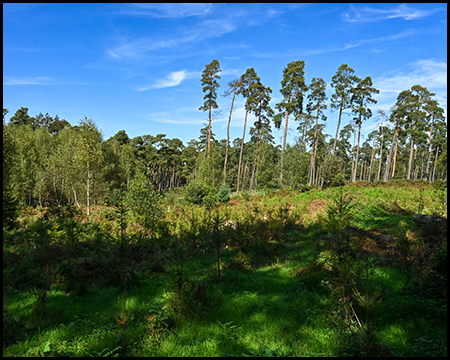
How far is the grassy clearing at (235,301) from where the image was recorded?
161 inches

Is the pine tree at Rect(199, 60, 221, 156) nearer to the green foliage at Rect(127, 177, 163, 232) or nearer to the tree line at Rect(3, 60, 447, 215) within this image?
the tree line at Rect(3, 60, 447, 215)

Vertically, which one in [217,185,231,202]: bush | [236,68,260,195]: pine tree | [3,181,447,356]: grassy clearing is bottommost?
[217,185,231,202]: bush

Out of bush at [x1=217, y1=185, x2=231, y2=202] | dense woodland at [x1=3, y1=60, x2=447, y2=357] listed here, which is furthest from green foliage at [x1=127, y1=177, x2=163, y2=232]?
bush at [x1=217, y1=185, x2=231, y2=202]

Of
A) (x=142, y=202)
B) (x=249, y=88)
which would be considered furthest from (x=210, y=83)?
(x=142, y=202)

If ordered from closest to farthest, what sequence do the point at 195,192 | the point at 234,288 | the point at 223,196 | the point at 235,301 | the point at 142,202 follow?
1. the point at 235,301
2. the point at 234,288
3. the point at 142,202
4. the point at 195,192
5. the point at 223,196

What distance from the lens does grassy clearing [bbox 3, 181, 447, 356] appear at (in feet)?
13.4

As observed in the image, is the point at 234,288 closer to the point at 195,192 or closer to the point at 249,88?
the point at 195,192

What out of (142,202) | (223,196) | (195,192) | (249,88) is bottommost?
(223,196)

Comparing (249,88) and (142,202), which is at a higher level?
(249,88)

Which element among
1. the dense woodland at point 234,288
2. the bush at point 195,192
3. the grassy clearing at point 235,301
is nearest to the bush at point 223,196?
the bush at point 195,192

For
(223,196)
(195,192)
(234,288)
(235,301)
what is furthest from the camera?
(223,196)

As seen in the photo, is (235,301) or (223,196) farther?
(223,196)

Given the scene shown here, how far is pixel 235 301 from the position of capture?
5742 mm

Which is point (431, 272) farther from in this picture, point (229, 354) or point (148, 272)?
point (148, 272)
